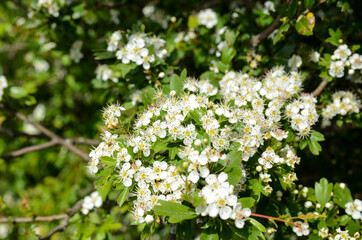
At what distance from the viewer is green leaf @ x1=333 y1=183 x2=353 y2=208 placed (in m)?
1.95

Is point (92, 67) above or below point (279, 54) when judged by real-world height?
below

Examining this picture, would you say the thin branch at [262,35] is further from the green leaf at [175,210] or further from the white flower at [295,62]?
the green leaf at [175,210]

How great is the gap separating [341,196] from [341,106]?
0.61m

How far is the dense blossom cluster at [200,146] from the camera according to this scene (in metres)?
1.43

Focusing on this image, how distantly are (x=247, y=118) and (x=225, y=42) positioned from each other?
1.03 meters

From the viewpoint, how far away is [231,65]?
234cm

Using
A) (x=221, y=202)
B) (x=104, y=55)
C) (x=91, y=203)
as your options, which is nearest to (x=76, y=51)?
(x=104, y=55)

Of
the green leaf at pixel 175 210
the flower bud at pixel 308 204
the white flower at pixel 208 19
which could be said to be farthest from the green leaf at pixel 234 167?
the white flower at pixel 208 19

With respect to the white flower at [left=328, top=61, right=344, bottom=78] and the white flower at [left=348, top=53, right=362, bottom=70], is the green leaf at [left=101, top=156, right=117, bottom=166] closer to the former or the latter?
the white flower at [left=328, top=61, right=344, bottom=78]

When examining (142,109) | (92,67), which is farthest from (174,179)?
(92,67)

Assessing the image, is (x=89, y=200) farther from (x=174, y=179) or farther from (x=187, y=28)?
(x=187, y=28)

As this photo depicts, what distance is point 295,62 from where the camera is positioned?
2.28 m

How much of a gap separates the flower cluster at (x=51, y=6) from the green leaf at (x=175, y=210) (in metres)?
2.02

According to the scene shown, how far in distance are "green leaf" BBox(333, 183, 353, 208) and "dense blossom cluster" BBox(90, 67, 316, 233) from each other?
525 millimetres
